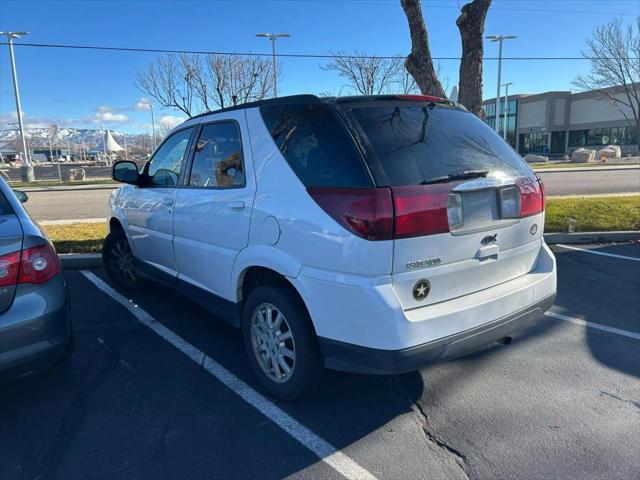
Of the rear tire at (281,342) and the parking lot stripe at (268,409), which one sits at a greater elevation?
the rear tire at (281,342)

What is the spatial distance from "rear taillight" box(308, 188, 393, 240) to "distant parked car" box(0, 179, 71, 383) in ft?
5.92

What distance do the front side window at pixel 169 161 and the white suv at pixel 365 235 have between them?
599 millimetres

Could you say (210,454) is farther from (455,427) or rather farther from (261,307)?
(455,427)

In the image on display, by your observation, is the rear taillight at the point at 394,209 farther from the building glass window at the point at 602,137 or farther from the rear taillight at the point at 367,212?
the building glass window at the point at 602,137

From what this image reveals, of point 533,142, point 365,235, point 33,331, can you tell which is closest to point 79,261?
point 33,331

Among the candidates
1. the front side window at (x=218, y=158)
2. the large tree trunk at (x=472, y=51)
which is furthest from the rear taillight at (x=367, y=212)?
the large tree trunk at (x=472, y=51)

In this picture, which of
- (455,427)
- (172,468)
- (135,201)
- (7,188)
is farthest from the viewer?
(135,201)

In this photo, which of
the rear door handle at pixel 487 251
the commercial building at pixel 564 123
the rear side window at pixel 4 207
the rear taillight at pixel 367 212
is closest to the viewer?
the rear taillight at pixel 367 212

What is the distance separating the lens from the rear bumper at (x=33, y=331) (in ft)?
8.90

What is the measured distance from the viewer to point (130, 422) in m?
2.94

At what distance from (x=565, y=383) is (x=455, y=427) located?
102 cm

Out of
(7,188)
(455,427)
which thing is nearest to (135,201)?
(7,188)

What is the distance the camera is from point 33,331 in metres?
2.81

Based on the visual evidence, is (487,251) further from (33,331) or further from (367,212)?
(33,331)
